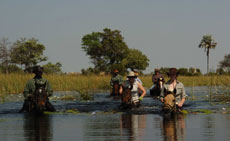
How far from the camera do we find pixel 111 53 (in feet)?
357

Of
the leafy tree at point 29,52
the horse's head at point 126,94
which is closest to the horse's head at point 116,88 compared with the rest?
the horse's head at point 126,94

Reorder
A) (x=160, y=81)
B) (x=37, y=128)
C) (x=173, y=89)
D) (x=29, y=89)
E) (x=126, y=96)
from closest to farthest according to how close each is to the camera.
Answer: (x=37, y=128)
(x=173, y=89)
(x=29, y=89)
(x=126, y=96)
(x=160, y=81)

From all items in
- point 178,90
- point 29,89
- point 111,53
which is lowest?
point 178,90

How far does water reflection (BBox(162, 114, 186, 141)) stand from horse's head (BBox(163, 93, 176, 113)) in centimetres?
29

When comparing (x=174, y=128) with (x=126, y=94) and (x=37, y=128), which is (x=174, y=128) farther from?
(x=126, y=94)

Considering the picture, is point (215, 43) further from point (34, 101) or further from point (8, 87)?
point (34, 101)

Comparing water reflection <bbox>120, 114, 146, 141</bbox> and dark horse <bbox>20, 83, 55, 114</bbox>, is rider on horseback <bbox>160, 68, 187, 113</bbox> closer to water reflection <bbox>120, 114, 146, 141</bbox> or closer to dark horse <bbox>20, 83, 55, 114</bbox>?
water reflection <bbox>120, 114, 146, 141</bbox>

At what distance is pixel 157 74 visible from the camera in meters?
29.5

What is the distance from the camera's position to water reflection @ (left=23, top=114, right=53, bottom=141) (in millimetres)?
10812

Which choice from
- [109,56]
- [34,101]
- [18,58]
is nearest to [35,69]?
[34,101]

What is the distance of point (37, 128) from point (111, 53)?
3776 inches

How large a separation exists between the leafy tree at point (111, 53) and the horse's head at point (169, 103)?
88.3 metres

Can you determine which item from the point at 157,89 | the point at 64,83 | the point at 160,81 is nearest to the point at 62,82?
the point at 64,83

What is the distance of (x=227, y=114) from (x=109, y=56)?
92886mm
